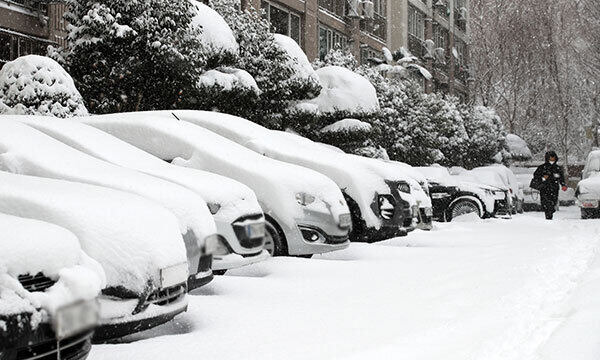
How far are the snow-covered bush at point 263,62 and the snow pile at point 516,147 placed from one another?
80.1 feet

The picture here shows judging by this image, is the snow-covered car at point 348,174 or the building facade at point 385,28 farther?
the building facade at point 385,28

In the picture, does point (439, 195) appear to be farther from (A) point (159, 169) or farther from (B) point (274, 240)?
(A) point (159, 169)

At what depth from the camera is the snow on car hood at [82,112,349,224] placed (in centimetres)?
841

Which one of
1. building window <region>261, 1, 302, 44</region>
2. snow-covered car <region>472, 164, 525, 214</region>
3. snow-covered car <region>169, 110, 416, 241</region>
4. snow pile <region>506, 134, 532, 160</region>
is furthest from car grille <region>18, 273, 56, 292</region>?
snow pile <region>506, 134, 532, 160</region>

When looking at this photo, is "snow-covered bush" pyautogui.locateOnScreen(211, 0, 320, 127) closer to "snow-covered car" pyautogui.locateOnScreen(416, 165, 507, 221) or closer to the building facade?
"snow-covered car" pyautogui.locateOnScreen(416, 165, 507, 221)

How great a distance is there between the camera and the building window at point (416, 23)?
4147 centimetres

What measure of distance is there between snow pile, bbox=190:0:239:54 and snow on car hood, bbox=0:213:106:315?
9.86m

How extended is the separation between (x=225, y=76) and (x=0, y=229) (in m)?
10.3

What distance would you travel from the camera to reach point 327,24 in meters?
28.9

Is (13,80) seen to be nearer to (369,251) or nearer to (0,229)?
(369,251)

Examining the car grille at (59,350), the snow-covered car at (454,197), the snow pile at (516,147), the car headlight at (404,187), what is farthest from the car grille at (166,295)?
the snow pile at (516,147)

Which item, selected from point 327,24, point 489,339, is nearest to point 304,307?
point 489,339

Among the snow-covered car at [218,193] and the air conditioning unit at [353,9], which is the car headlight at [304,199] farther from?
the air conditioning unit at [353,9]

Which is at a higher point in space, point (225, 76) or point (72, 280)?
point (225, 76)
